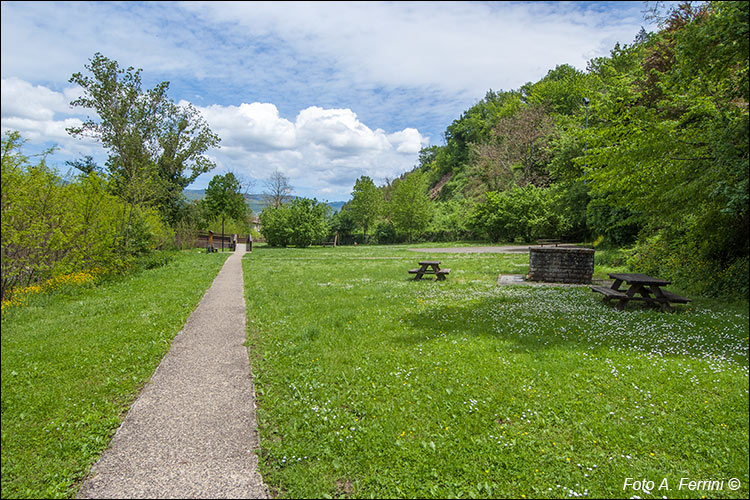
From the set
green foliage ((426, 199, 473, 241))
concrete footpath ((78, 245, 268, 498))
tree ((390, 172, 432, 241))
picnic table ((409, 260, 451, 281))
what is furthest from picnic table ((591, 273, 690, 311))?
tree ((390, 172, 432, 241))

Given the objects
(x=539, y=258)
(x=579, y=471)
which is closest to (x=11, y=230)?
(x=579, y=471)

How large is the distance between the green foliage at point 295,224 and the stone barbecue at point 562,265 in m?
33.2

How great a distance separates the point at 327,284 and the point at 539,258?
24.8 feet

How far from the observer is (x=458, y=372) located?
16.5 feet

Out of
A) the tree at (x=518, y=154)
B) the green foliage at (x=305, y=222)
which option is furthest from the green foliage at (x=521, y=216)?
the green foliage at (x=305, y=222)

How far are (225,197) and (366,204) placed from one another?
2392 centimetres

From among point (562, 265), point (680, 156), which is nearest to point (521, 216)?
point (562, 265)

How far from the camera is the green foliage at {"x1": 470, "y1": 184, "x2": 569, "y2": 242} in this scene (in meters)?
35.8

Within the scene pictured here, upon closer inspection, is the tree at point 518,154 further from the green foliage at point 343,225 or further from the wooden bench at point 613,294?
the wooden bench at point 613,294

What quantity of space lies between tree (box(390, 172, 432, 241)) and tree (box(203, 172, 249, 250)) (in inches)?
989

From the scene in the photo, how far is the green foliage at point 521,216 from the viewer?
117 feet

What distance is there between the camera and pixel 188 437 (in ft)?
11.9

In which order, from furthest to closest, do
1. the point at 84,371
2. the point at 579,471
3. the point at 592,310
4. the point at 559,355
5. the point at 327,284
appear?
the point at 327,284 < the point at 592,310 < the point at 559,355 < the point at 84,371 < the point at 579,471

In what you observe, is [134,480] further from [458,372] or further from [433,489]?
[458,372]
